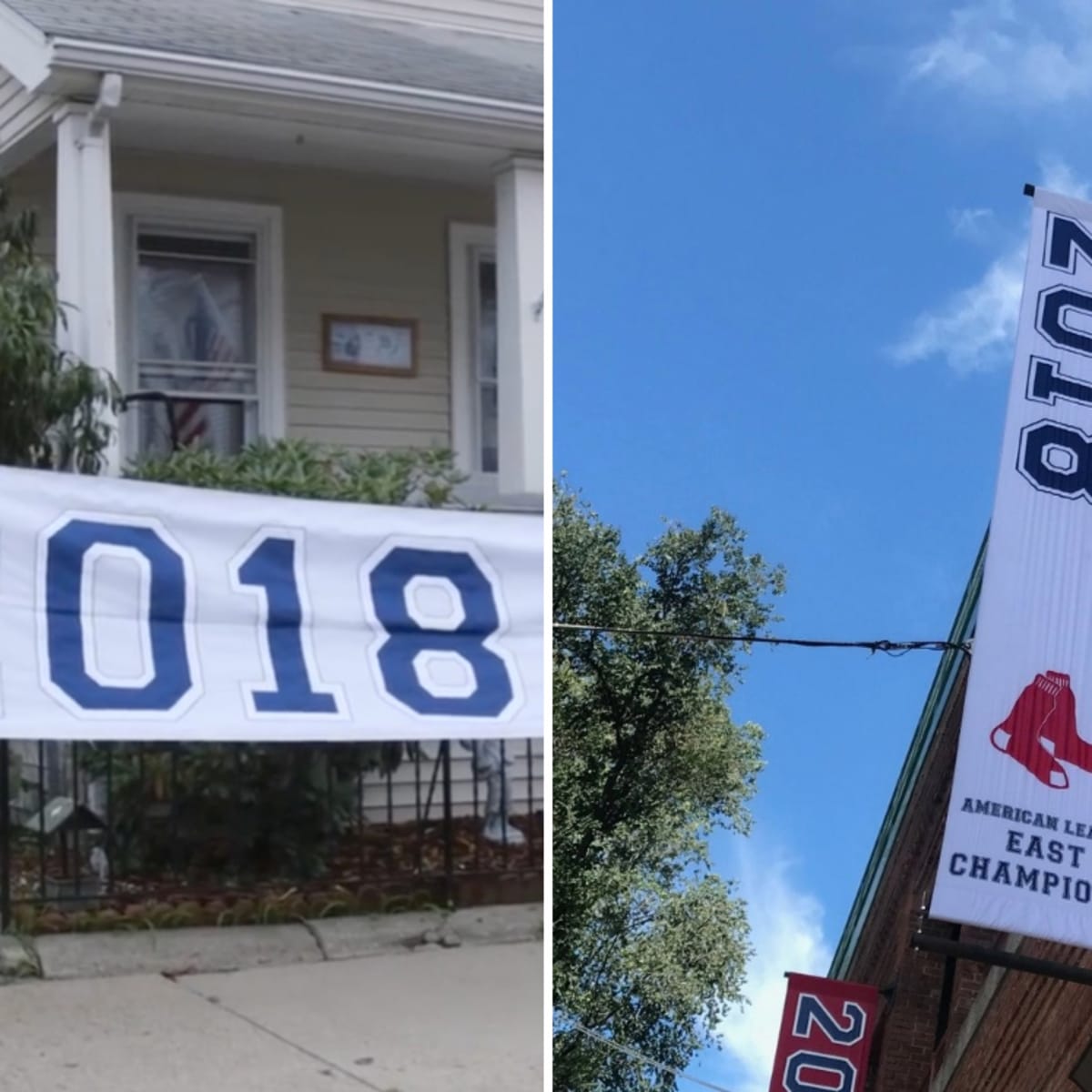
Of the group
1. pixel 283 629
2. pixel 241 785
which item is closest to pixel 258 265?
pixel 241 785

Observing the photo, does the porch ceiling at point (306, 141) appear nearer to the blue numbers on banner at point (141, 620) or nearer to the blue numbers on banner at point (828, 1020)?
the blue numbers on banner at point (141, 620)

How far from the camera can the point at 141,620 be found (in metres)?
7.39

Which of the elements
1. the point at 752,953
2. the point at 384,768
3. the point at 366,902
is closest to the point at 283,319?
the point at 384,768

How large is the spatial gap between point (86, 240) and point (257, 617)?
8.79 ft

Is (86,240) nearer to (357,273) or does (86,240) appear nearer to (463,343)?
(357,273)

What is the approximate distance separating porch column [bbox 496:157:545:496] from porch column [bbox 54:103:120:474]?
2152 mm

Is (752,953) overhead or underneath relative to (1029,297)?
underneath

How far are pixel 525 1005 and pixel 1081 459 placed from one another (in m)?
3.15

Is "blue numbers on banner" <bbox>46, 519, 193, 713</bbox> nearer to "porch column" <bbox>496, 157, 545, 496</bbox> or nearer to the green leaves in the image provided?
the green leaves

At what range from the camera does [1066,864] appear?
241 inches

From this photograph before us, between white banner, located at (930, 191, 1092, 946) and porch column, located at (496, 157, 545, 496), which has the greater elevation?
porch column, located at (496, 157, 545, 496)

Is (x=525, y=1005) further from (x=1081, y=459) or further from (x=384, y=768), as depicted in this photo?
(x=1081, y=459)

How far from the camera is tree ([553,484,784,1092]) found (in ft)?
21.6

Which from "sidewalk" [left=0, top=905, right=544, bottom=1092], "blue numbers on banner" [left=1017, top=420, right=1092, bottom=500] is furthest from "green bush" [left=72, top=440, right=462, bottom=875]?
"blue numbers on banner" [left=1017, top=420, right=1092, bottom=500]
